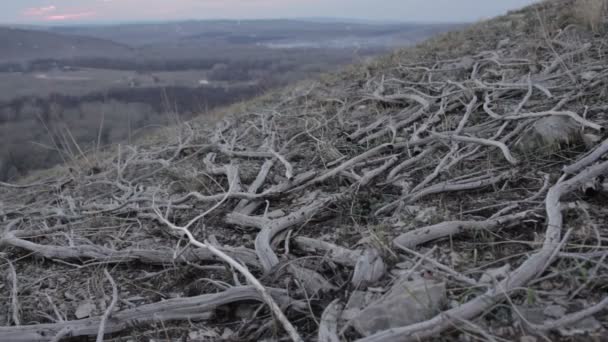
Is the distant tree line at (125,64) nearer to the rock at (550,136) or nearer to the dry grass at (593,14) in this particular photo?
the dry grass at (593,14)

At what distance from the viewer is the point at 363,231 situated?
5.57 ft

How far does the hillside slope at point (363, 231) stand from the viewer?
3.94ft

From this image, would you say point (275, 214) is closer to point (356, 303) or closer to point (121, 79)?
point (356, 303)

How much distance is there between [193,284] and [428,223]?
2.82 ft

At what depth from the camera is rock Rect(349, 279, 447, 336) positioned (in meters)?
1.17

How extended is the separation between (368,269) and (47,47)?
46.6m

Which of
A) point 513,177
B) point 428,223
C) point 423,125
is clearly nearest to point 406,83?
point 423,125

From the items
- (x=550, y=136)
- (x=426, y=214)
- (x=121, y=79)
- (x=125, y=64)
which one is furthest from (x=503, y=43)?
(x=125, y=64)

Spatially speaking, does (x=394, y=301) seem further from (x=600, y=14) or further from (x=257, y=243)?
(x=600, y=14)

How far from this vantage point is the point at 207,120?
4902mm

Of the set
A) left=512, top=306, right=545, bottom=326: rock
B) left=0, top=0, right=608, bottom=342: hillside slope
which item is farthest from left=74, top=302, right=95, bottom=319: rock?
left=512, top=306, right=545, bottom=326: rock

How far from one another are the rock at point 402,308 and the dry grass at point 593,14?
129 inches

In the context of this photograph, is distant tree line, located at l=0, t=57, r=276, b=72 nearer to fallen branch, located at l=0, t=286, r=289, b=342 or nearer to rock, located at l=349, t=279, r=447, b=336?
fallen branch, located at l=0, t=286, r=289, b=342

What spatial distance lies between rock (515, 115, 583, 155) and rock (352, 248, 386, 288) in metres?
0.99
